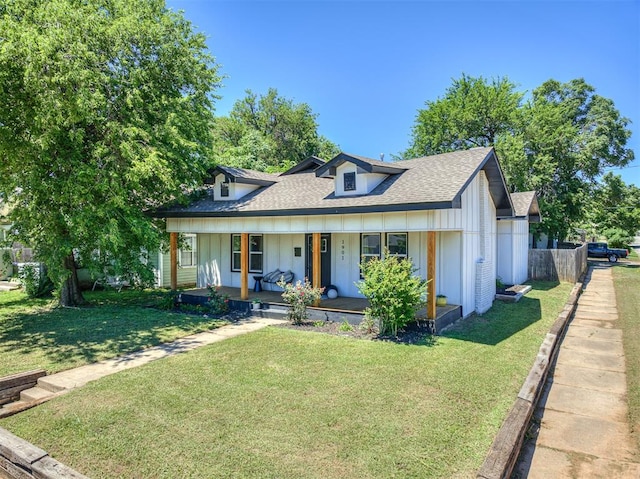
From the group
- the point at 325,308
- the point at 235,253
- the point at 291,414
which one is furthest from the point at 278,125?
the point at 291,414

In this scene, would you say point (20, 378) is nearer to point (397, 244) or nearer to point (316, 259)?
point (316, 259)

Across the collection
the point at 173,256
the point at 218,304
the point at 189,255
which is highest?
the point at 173,256

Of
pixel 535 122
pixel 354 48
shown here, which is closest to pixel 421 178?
pixel 354 48

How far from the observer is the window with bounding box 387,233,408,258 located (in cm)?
1104

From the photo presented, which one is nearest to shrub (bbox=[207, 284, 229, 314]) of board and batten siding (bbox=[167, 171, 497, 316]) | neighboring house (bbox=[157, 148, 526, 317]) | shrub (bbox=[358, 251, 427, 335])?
neighboring house (bbox=[157, 148, 526, 317])

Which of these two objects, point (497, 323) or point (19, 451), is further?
point (497, 323)

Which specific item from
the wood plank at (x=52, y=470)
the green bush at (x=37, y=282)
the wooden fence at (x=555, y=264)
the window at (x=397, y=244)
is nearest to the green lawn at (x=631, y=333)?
the wooden fence at (x=555, y=264)

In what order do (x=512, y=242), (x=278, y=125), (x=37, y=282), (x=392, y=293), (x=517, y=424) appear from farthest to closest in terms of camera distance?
1. (x=278, y=125)
2. (x=512, y=242)
3. (x=37, y=282)
4. (x=392, y=293)
5. (x=517, y=424)

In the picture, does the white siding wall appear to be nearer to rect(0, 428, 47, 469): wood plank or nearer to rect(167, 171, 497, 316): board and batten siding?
rect(167, 171, 497, 316): board and batten siding

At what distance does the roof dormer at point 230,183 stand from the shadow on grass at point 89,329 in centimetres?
434

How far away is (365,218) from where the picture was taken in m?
9.60

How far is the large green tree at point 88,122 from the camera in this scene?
9406 millimetres

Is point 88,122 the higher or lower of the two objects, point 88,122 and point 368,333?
the higher

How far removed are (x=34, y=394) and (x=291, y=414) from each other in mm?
3890
